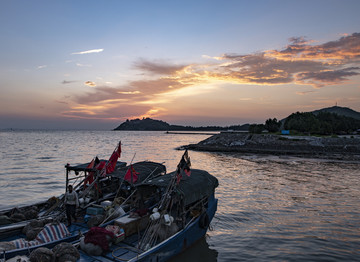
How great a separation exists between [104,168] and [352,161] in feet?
161

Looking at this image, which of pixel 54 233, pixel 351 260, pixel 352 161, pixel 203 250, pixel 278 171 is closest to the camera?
pixel 54 233

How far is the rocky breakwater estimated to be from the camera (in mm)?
56066

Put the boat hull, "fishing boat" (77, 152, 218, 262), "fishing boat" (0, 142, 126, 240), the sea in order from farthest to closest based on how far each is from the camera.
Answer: the sea, "fishing boat" (0, 142, 126, 240), "fishing boat" (77, 152, 218, 262), the boat hull

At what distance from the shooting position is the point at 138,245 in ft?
31.0

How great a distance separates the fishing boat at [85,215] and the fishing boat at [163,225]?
3.66 feet

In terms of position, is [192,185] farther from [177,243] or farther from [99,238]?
[99,238]

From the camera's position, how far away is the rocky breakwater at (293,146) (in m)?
→ 56.1

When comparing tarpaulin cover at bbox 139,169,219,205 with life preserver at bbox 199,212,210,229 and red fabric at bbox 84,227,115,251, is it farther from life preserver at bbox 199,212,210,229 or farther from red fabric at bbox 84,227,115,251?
red fabric at bbox 84,227,115,251

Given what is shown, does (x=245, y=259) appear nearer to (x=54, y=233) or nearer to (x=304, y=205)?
(x=54, y=233)

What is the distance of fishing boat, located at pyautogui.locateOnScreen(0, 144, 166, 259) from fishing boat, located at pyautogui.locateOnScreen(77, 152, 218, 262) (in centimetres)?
112

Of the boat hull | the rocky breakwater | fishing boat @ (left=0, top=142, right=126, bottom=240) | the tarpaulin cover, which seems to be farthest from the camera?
the rocky breakwater

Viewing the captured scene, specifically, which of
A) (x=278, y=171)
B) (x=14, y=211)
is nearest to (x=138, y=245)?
(x=14, y=211)

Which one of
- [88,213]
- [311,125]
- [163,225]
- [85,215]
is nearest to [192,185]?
[163,225]

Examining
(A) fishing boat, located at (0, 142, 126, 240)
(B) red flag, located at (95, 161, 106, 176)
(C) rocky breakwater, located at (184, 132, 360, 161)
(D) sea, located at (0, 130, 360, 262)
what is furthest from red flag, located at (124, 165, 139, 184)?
(C) rocky breakwater, located at (184, 132, 360, 161)
